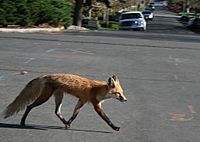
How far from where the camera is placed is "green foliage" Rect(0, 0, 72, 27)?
30.9 meters

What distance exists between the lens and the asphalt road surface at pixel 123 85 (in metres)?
8.20

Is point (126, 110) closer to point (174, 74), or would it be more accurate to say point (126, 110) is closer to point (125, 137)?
point (125, 137)

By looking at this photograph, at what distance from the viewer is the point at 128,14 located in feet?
160

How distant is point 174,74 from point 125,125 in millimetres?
7623

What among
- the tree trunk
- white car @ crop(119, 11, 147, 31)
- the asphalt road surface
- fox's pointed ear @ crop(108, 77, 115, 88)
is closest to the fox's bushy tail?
the asphalt road surface

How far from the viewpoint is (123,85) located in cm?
1342

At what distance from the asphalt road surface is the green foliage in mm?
6064

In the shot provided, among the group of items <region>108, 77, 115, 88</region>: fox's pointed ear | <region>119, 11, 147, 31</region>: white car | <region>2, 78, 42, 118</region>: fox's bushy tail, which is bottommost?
<region>119, 11, 147, 31</region>: white car

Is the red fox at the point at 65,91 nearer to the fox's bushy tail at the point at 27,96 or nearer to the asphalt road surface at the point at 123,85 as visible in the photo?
the fox's bushy tail at the point at 27,96

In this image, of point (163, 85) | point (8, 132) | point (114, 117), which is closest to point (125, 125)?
point (114, 117)

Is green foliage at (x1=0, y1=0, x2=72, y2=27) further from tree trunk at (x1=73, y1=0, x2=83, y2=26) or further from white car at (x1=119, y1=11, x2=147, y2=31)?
white car at (x1=119, y1=11, x2=147, y2=31)

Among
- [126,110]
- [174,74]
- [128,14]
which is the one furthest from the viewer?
[128,14]

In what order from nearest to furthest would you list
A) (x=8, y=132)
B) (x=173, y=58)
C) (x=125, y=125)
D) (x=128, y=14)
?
(x=8, y=132)
(x=125, y=125)
(x=173, y=58)
(x=128, y=14)

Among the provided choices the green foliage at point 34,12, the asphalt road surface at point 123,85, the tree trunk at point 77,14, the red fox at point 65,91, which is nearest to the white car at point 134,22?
the tree trunk at point 77,14
